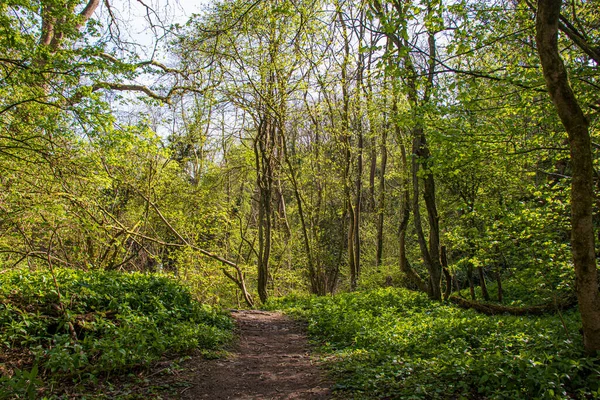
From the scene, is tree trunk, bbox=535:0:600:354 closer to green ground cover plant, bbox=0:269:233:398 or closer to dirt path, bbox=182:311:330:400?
dirt path, bbox=182:311:330:400

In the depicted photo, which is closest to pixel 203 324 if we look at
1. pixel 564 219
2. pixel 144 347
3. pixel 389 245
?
pixel 144 347

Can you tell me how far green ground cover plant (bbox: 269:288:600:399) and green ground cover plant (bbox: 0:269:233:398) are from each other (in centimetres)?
243

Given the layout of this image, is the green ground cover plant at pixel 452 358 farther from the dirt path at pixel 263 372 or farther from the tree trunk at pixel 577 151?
the tree trunk at pixel 577 151

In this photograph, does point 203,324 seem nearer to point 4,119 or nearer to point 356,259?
point 4,119

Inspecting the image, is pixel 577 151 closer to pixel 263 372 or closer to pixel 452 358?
pixel 452 358

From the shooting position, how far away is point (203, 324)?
6.97m

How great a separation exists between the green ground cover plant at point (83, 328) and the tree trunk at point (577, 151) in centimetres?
515

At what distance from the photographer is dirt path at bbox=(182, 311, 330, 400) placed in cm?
451

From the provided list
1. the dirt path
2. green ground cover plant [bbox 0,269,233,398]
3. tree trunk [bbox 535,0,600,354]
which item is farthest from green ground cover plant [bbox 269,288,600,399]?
green ground cover plant [bbox 0,269,233,398]

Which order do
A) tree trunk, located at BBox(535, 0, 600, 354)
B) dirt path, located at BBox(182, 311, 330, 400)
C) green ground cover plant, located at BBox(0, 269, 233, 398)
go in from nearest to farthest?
tree trunk, located at BBox(535, 0, 600, 354)
green ground cover plant, located at BBox(0, 269, 233, 398)
dirt path, located at BBox(182, 311, 330, 400)

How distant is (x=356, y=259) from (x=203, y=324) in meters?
9.69

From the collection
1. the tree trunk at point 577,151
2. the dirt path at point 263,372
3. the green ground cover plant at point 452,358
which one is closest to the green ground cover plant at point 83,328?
the dirt path at point 263,372

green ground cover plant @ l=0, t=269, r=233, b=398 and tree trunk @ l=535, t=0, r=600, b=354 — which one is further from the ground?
tree trunk @ l=535, t=0, r=600, b=354

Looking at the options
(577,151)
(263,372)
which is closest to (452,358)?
(263,372)
